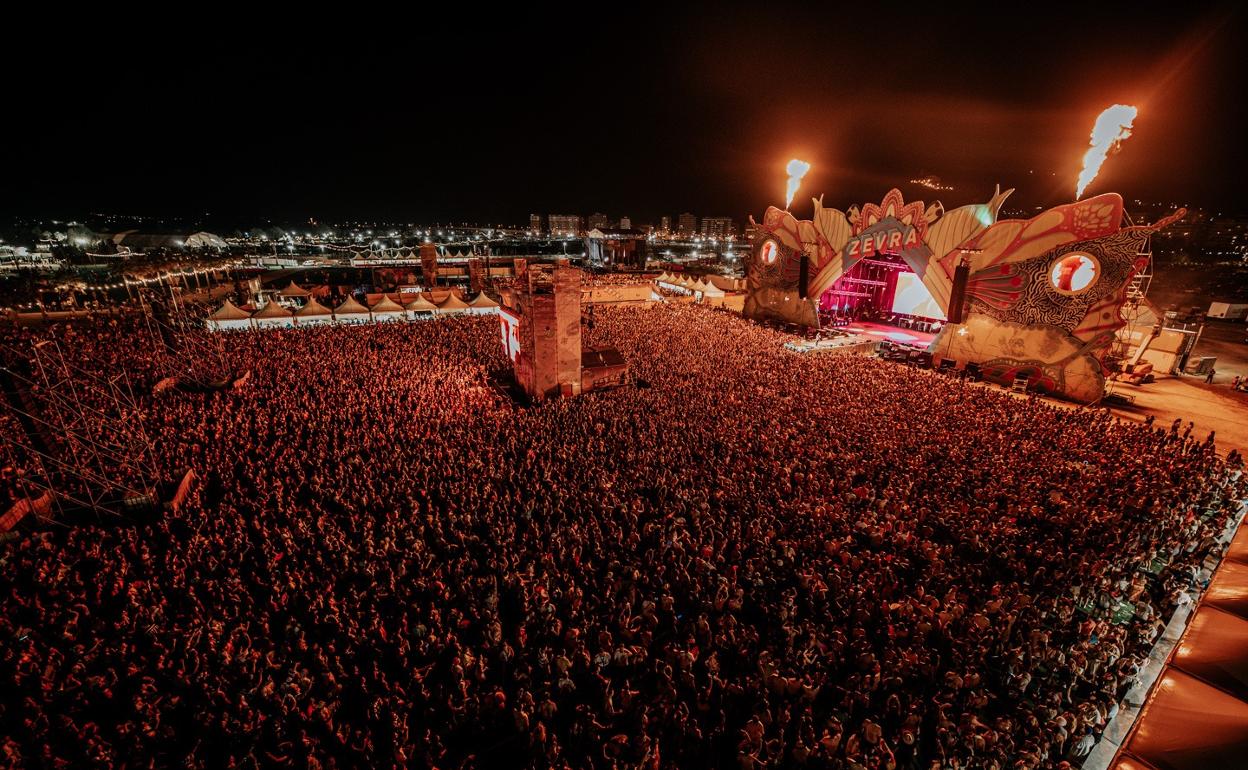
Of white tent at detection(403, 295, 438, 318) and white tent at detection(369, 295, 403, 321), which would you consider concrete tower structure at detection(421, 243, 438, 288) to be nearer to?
white tent at detection(403, 295, 438, 318)

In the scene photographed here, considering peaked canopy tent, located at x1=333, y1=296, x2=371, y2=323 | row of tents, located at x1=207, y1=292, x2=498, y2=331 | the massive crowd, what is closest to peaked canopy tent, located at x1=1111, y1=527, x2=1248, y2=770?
the massive crowd

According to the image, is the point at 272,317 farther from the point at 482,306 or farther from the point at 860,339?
the point at 860,339

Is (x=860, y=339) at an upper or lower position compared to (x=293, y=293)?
upper

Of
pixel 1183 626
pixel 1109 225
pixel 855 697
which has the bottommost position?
pixel 1183 626

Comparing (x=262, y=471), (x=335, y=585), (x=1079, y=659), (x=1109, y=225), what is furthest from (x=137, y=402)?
(x=1109, y=225)

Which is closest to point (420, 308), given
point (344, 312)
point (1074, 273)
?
point (344, 312)

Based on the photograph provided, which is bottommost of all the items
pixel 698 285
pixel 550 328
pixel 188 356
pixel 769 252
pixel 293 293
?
pixel 293 293

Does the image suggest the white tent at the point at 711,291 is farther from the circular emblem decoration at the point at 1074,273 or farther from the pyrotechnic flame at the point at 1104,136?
the pyrotechnic flame at the point at 1104,136

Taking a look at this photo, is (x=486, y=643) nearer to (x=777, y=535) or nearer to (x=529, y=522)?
(x=529, y=522)
